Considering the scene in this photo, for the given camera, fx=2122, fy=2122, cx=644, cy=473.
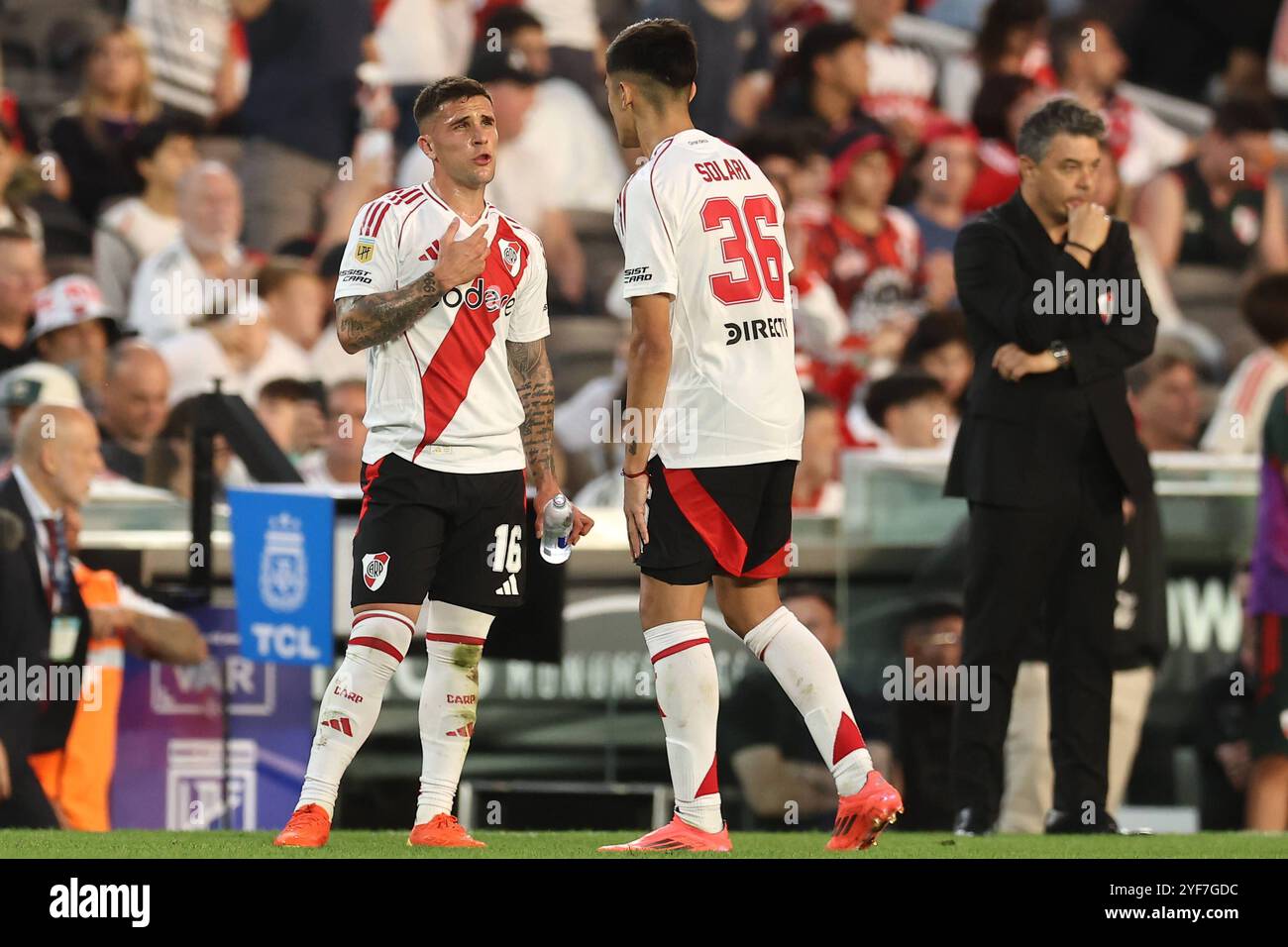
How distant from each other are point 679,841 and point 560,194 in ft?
24.4

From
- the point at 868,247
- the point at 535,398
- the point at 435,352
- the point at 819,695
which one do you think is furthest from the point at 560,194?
the point at 819,695

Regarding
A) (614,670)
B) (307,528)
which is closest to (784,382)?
(307,528)

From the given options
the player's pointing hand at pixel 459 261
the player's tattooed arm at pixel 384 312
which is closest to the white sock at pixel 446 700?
the player's tattooed arm at pixel 384 312

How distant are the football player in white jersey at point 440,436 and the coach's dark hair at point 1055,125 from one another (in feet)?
6.02

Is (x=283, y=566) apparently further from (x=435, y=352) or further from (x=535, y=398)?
(x=435, y=352)

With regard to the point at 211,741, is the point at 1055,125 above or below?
above

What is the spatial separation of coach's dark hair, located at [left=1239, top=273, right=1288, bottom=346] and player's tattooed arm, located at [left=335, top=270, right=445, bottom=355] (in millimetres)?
5724

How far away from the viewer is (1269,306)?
10.1 meters

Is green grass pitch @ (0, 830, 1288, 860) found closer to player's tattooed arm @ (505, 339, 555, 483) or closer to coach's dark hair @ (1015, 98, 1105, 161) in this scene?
player's tattooed arm @ (505, 339, 555, 483)

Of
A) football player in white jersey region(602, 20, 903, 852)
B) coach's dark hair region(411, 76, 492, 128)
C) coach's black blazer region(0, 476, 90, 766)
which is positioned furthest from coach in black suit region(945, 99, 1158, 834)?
coach's black blazer region(0, 476, 90, 766)

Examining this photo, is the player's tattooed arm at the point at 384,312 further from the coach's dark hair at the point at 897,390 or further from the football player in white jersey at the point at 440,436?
the coach's dark hair at the point at 897,390

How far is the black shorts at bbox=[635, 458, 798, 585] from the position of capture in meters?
5.43

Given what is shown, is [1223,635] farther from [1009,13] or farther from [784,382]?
[1009,13]

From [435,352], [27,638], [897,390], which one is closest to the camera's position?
[435,352]
